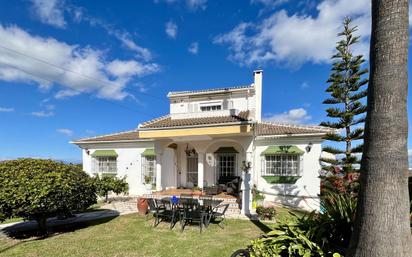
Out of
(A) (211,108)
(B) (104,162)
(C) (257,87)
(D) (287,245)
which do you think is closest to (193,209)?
(D) (287,245)

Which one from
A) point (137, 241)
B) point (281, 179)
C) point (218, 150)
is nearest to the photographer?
point (137, 241)

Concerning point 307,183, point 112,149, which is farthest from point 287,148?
point 112,149

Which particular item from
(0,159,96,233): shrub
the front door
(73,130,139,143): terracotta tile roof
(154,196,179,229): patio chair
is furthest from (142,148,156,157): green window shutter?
(0,159,96,233): shrub

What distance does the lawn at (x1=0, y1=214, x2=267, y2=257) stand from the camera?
269 inches

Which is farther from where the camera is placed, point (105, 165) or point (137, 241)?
point (105, 165)

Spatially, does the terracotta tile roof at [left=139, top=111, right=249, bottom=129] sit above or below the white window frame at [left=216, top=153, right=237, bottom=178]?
above

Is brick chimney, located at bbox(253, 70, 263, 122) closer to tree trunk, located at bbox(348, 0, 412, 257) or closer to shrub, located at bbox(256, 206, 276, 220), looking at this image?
shrub, located at bbox(256, 206, 276, 220)

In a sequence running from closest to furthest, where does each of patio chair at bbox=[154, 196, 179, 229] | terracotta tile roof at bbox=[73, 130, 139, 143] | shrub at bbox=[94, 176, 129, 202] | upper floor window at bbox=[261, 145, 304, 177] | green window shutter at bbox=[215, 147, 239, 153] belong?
patio chair at bbox=[154, 196, 179, 229]
upper floor window at bbox=[261, 145, 304, 177]
shrub at bbox=[94, 176, 129, 202]
green window shutter at bbox=[215, 147, 239, 153]
terracotta tile roof at bbox=[73, 130, 139, 143]

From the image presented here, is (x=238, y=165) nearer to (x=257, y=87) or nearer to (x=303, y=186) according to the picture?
(x=303, y=186)

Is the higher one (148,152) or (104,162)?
(148,152)

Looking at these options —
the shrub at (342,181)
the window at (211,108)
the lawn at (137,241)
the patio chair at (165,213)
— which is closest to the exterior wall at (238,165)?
the shrub at (342,181)

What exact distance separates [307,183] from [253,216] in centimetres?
481

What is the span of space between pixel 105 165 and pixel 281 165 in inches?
530

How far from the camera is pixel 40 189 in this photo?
25.0 feet
